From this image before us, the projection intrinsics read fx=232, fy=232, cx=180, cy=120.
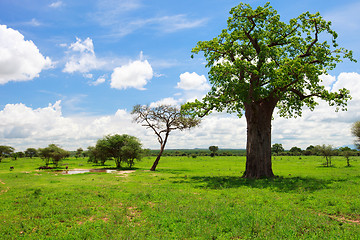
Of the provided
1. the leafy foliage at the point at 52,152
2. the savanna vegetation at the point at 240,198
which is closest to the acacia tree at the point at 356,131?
the savanna vegetation at the point at 240,198

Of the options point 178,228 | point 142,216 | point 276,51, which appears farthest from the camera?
point 276,51

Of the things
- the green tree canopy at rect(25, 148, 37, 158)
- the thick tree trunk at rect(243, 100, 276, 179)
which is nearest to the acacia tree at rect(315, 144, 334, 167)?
the thick tree trunk at rect(243, 100, 276, 179)

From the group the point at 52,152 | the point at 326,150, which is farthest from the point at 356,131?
the point at 52,152

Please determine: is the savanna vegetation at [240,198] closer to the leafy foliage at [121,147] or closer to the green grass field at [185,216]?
the green grass field at [185,216]

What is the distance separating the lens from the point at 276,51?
21.4 metres

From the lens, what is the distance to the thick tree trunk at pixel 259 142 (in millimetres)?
22969

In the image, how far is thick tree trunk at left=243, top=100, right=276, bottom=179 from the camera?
2297 centimetres

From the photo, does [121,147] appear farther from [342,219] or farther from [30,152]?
[30,152]

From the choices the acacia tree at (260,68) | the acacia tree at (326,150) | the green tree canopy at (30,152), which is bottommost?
the green tree canopy at (30,152)

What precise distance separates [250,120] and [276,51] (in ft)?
22.9

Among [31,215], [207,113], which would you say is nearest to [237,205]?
[31,215]

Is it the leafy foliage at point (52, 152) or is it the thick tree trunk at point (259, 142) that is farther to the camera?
the leafy foliage at point (52, 152)

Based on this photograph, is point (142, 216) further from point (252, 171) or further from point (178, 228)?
point (252, 171)

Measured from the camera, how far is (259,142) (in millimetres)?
23016
